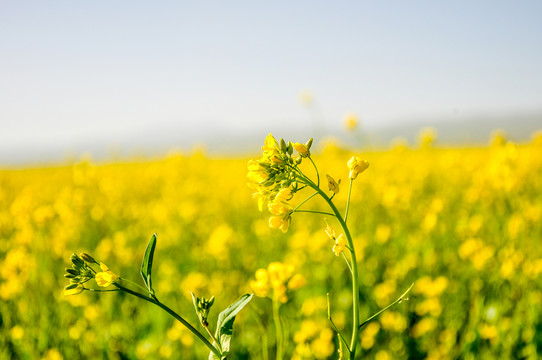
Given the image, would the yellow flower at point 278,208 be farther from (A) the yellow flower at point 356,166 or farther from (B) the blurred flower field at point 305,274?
(B) the blurred flower field at point 305,274

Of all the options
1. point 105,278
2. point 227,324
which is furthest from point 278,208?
point 105,278

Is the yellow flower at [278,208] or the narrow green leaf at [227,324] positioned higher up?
the yellow flower at [278,208]

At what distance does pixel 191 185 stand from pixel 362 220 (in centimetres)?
252

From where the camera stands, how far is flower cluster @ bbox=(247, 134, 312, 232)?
83 centimetres

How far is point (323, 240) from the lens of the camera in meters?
3.19

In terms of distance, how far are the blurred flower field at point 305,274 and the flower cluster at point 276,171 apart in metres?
0.39

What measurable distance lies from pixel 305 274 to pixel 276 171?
209 centimetres

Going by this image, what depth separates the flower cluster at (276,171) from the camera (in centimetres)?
83

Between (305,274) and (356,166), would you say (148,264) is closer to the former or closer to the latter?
(356,166)

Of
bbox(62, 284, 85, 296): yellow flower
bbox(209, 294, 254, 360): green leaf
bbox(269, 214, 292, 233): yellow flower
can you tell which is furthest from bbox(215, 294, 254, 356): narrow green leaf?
bbox(62, 284, 85, 296): yellow flower

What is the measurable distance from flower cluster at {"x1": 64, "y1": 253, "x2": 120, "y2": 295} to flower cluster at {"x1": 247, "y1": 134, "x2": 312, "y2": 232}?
31 cm

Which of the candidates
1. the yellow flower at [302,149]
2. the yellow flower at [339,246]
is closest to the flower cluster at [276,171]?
the yellow flower at [302,149]

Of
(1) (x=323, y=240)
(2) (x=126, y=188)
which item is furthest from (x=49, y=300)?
(2) (x=126, y=188)

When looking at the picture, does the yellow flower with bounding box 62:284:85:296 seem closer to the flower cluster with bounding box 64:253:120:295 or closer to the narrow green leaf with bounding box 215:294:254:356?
the flower cluster with bounding box 64:253:120:295
